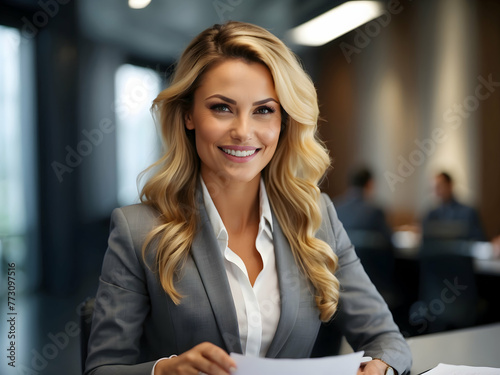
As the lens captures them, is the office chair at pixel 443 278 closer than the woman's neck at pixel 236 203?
No

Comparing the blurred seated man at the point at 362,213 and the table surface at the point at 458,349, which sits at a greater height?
the blurred seated man at the point at 362,213

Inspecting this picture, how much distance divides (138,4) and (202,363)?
6.82ft

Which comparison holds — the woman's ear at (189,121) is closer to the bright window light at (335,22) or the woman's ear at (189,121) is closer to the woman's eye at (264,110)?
the woman's eye at (264,110)

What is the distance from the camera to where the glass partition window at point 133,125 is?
2520 mm

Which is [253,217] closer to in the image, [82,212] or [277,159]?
[277,159]

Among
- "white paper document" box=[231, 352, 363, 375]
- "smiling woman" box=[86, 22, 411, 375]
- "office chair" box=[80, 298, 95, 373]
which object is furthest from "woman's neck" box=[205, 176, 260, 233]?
"white paper document" box=[231, 352, 363, 375]

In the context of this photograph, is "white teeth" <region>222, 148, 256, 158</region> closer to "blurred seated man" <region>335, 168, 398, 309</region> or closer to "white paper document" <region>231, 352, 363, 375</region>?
"white paper document" <region>231, 352, 363, 375</region>

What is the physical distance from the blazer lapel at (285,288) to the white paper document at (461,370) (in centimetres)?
41

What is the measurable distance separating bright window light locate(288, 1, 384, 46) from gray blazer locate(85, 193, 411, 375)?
189cm

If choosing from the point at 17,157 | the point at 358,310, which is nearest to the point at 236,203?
the point at 358,310

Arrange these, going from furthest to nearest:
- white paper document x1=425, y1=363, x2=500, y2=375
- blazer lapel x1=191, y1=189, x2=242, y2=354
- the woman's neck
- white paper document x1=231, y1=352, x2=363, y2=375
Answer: the woman's neck < blazer lapel x1=191, y1=189, x2=242, y2=354 < white paper document x1=425, y1=363, x2=500, y2=375 < white paper document x1=231, y1=352, x2=363, y2=375

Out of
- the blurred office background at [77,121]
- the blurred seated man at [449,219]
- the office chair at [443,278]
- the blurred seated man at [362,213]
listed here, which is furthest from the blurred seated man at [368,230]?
the blurred seated man at [449,219]

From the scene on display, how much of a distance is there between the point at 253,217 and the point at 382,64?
87.9 inches

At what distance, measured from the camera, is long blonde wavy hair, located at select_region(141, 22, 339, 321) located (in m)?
1.46
